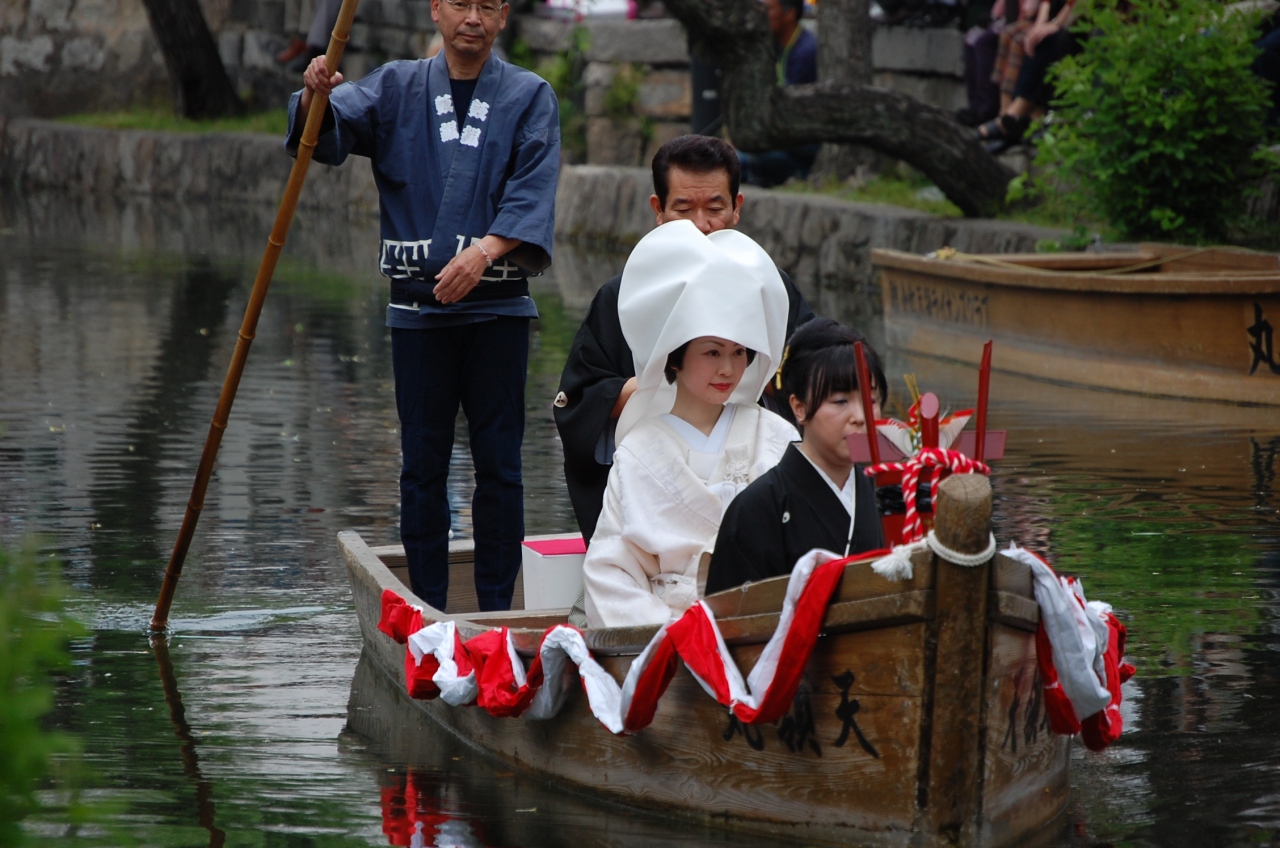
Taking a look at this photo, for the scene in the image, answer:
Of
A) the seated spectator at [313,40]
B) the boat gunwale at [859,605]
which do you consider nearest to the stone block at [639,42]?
the seated spectator at [313,40]

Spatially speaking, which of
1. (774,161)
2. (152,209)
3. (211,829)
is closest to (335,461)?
(211,829)

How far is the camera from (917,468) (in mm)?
3381

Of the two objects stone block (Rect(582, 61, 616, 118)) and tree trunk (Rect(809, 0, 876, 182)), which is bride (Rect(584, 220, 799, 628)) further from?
stone block (Rect(582, 61, 616, 118))

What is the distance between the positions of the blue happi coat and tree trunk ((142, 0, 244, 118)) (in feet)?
70.8

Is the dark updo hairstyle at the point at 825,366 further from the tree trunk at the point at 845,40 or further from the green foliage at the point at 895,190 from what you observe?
the tree trunk at the point at 845,40

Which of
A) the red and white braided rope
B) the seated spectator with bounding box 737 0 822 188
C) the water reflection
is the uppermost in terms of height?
the seated spectator with bounding box 737 0 822 188

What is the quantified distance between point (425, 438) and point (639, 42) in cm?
1761

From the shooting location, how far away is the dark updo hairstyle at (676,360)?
13.9 feet

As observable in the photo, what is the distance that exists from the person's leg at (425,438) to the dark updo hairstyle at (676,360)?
1.10 metres

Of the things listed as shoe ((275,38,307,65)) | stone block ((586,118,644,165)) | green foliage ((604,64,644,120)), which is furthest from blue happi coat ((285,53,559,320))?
shoe ((275,38,307,65))

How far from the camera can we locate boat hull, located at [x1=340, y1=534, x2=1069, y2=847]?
3.38m

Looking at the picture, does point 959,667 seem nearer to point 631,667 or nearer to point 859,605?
point 859,605

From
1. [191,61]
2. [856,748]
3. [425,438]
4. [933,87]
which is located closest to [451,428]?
[425,438]

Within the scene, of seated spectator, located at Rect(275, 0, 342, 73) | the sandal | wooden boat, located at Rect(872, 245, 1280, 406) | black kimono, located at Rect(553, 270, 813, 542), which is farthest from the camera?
seated spectator, located at Rect(275, 0, 342, 73)
